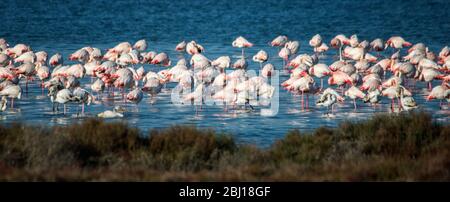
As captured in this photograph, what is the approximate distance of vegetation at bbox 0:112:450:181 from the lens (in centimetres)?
1091

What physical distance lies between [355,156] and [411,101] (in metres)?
6.86

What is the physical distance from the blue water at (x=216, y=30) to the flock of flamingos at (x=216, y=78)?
385 mm

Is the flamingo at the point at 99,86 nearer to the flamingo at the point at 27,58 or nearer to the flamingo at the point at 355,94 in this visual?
the flamingo at the point at 27,58

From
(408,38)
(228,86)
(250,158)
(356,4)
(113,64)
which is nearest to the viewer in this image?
(250,158)

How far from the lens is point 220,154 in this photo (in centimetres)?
1245

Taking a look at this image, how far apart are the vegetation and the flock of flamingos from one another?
19.1 feet

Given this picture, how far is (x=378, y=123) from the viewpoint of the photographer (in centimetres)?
1359

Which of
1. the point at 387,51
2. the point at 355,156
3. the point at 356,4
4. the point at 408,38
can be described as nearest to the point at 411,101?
the point at 355,156

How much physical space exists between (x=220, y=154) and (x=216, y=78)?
28.6ft

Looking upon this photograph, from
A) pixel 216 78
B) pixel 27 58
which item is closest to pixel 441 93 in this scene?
pixel 216 78

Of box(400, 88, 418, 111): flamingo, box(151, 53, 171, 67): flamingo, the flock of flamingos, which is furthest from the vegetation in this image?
box(151, 53, 171, 67): flamingo

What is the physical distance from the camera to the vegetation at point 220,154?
1091 cm
